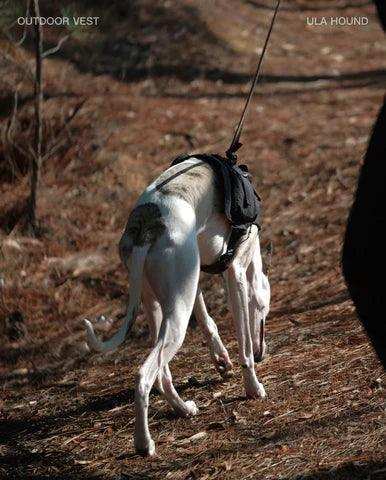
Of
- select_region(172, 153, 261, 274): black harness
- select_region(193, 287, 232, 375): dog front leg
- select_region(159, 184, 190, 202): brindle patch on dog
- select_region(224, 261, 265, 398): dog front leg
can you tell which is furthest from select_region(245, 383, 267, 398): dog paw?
select_region(159, 184, 190, 202): brindle patch on dog

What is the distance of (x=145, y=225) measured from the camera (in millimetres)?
5328

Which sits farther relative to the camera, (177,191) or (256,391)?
(256,391)

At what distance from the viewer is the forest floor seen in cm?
538

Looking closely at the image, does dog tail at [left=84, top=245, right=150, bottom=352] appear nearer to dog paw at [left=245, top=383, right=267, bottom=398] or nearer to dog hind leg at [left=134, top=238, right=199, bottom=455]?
dog hind leg at [left=134, top=238, right=199, bottom=455]

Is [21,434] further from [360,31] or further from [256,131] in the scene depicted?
[360,31]

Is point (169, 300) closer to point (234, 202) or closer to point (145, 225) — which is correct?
point (145, 225)

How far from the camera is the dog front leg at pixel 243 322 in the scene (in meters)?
5.93

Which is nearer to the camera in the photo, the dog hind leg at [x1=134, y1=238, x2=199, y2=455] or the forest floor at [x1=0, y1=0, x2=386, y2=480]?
the dog hind leg at [x1=134, y1=238, x2=199, y2=455]

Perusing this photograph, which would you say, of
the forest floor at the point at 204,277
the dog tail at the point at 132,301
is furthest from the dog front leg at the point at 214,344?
the dog tail at the point at 132,301

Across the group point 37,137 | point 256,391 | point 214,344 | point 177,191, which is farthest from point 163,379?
point 37,137

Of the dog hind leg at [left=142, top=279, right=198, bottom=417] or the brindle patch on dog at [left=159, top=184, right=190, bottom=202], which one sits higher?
the brindle patch on dog at [left=159, top=184, right=190, bottom=202]

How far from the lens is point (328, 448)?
493 centimetres

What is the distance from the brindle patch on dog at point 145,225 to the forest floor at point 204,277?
3.76 ft

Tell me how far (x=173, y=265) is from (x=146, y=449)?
0.98 metres
